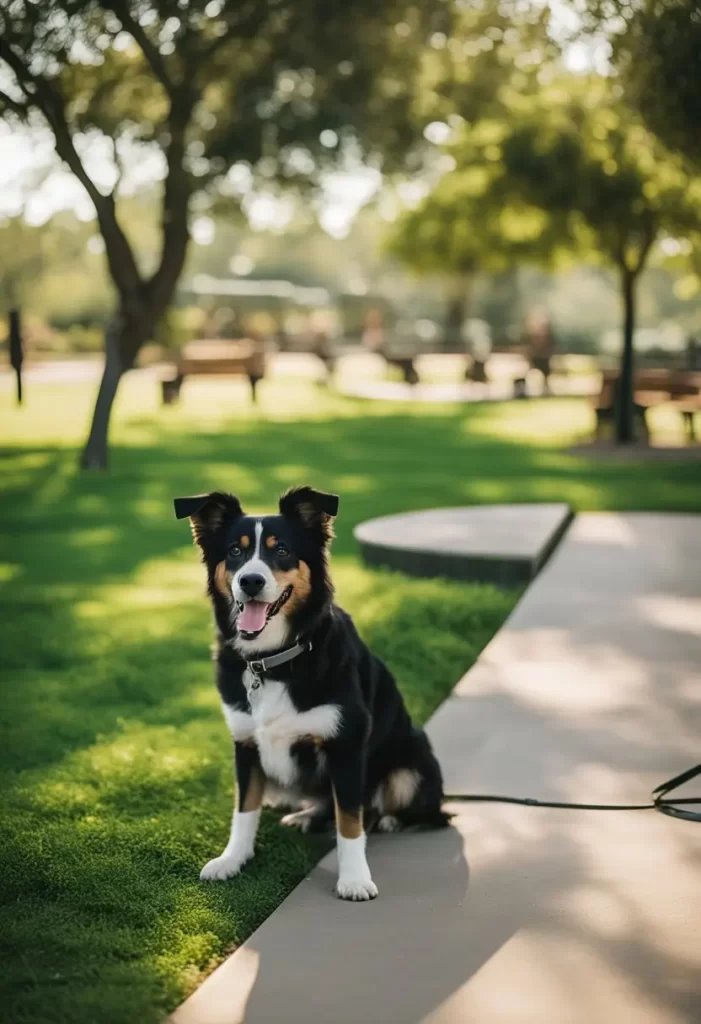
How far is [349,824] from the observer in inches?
168

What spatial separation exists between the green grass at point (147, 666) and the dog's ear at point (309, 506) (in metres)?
1.25

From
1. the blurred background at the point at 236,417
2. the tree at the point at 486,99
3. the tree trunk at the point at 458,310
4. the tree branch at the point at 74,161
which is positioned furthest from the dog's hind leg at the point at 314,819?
the tree trunk at the point at 458,310

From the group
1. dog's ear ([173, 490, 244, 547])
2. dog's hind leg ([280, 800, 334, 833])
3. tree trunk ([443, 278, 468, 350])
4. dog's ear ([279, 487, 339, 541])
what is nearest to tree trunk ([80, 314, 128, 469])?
dog's hind leg ([280, 800, 334, 833])

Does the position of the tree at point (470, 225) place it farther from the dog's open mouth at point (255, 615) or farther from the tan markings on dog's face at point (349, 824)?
the tan markings on dog's face at point (349, 824)

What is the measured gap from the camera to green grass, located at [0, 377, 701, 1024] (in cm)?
388

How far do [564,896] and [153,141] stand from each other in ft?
68.8

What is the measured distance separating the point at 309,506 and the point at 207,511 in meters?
0.36

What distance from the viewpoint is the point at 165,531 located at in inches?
486

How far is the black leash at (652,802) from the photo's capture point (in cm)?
482

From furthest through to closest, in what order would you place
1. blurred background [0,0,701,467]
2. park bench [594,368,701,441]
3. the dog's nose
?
park bench [594,368,701,441], blurred background [0,0,701,467], the dog's nose

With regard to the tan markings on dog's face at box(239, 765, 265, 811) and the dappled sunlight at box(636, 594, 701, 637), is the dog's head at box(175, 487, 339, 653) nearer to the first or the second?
the tan markings on dog's face at box(239, 765, 265, 811)

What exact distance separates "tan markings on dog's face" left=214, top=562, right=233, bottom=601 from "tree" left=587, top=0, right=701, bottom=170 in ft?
27.2

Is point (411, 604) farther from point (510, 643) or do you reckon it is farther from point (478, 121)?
point (478, 121)

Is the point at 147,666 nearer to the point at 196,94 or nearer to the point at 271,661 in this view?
the point at 271,661
